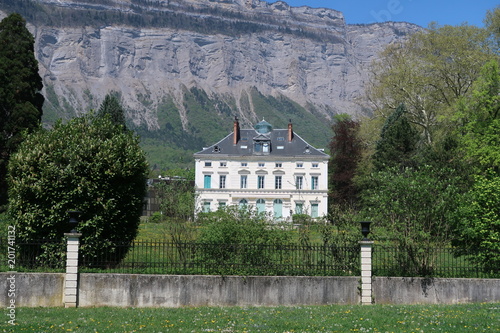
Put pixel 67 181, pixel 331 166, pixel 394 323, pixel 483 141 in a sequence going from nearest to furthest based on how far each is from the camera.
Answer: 1. pixel 394 323
2. pixel 67 181
3. pixel 483 141
4. pixel 331 166

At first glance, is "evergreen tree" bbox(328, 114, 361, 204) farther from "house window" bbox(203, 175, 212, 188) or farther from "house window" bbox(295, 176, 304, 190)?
"house window" bbox(203, 175, 212, 188)

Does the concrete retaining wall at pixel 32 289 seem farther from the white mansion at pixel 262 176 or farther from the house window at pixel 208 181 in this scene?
the house window at pixel 208 181

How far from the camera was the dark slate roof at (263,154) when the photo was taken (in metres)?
60.3

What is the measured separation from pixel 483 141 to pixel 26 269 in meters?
23.9

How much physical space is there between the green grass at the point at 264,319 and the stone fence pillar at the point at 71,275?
3.37 feet

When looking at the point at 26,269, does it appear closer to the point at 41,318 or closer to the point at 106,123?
the point at 41,318

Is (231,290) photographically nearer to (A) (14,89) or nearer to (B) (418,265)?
(B) (418,265)

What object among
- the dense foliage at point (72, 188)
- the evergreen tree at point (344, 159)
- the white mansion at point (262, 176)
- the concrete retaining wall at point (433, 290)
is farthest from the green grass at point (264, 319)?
the white mansion at point (262, 176)

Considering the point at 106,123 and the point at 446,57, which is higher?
the point at 446,57

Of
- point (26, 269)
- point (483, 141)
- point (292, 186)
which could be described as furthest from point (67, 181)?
point (292, 186)

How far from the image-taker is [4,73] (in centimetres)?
3209

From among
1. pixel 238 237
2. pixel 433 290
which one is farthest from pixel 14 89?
pixel 433 290

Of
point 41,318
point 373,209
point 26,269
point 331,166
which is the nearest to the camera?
point 41,318

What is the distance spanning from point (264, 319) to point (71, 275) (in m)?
6.55
